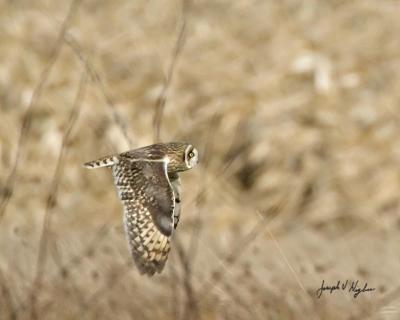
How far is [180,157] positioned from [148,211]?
1.25ft

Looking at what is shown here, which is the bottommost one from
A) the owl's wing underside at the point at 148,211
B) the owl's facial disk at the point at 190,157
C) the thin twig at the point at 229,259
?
the thin twig at the point at 229,259

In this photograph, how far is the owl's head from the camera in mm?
3657

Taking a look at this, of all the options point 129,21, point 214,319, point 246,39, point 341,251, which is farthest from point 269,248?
point 129,21

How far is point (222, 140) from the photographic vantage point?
5930 millimetres

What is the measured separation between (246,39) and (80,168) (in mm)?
1052

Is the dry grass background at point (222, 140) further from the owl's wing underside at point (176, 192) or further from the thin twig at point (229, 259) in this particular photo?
the owl's wing underside at point (176, 192)

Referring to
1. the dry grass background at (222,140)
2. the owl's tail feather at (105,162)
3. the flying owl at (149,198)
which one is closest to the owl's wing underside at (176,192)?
the flying owl at (149,198)

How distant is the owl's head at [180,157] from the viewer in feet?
12.0

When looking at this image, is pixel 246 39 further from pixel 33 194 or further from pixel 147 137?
pixel 33 194
